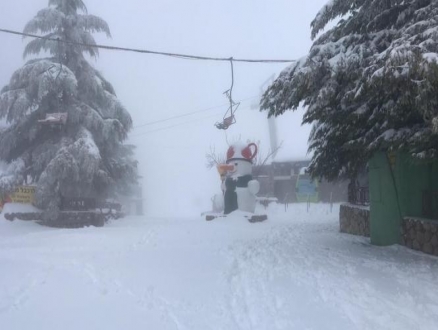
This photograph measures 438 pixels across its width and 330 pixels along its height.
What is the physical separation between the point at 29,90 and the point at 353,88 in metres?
12.5

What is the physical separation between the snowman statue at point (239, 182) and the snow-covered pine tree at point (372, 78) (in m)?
8.11

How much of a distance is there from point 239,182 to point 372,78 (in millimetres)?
11699

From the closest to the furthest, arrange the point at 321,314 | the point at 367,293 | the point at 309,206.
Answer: the point at 321,314 → the point at 367,293 → the point at 309,206

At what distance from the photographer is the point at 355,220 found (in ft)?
43.2

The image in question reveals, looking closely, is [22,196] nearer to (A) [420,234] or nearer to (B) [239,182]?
(B) [239,182]

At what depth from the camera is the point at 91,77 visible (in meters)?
18.1

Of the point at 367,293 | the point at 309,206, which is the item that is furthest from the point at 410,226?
the point at 309,206

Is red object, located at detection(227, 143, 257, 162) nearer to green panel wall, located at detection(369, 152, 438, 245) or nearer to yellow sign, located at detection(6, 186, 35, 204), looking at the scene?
yellow sign, located at detection(6, 186, 35, 204)

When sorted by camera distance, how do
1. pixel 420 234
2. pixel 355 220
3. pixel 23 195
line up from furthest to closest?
pixel 23 195, pixel 355 220, pixel 420 234

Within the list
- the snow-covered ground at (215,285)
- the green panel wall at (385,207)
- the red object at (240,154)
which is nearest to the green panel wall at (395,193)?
the green panel wall at (385,207)

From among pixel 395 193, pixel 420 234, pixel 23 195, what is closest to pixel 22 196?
pixel 23 195

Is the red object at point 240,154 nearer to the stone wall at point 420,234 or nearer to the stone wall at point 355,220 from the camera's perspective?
the stone wall at point 355,220

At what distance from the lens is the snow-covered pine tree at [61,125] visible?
16.3 meters

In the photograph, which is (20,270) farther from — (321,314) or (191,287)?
(321,314)
